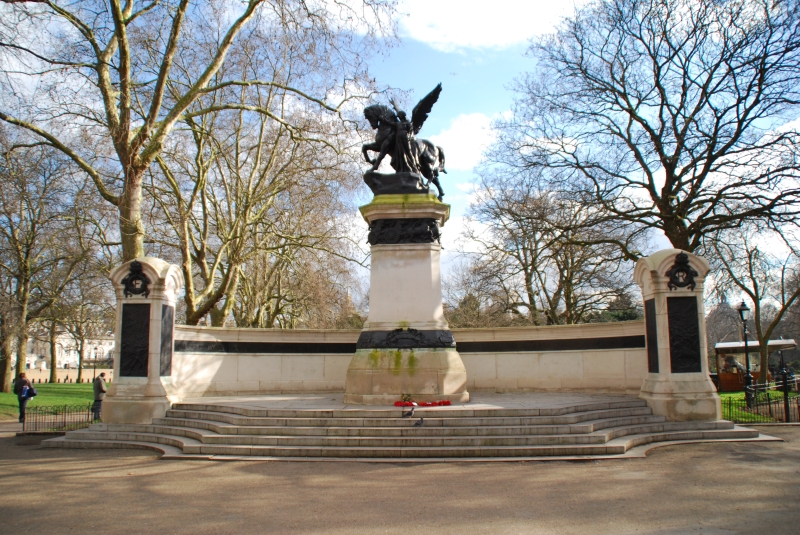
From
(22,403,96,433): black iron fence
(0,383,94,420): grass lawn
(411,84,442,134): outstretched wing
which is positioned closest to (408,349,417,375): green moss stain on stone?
(411,84,442,134): outstretched wing

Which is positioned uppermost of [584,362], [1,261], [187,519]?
[1,261]

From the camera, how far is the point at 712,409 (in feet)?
39.6

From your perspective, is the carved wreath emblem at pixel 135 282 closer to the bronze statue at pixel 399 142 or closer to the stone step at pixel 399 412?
the stone step at pixel 399 412

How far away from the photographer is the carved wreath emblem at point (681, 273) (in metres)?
12.6

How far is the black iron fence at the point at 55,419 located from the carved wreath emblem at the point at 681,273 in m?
13.3

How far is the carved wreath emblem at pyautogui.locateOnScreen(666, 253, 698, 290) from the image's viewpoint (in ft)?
41.5

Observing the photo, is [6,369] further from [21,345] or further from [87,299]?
[87,299]

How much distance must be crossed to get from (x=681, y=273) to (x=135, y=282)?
11196 millimetres

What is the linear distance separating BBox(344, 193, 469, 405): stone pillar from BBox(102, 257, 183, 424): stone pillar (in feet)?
12.6

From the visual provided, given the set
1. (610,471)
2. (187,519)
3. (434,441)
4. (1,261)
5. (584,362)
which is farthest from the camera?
(1,261)

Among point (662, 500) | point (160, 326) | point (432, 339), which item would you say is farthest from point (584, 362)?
point (160, 326)

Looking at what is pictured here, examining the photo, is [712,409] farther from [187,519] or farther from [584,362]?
[187,519]

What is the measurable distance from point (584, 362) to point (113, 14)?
14.6 meters

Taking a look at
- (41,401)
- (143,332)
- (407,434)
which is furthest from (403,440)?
(41,401)
